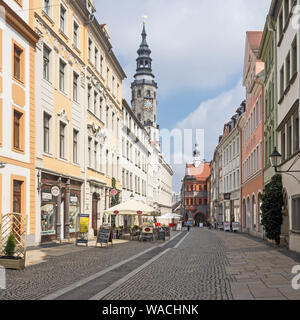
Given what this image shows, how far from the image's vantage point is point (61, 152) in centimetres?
2772

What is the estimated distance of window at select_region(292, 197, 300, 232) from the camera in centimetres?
2093

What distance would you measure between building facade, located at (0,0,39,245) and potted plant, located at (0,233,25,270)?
207 inches

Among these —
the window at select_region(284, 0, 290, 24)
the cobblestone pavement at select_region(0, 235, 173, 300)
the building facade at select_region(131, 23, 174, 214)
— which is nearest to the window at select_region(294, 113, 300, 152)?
the window at select_region(284, 0, 290, 24)

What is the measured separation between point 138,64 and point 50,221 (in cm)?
9446

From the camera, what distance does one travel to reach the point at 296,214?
835 inches

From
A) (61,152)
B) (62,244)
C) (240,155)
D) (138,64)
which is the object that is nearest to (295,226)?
(62,244)

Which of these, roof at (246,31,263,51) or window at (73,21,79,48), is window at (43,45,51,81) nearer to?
window at (73,21,79,48)

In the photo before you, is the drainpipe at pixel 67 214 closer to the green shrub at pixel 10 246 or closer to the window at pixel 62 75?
the window at pixel 62 75

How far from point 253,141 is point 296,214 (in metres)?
19.4

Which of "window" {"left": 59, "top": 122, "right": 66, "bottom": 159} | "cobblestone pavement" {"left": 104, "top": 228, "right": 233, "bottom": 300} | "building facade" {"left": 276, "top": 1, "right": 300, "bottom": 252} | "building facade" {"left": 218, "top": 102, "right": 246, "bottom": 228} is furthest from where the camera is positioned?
"building facade" {"left": 218, "top": 102, "right": 246, "bottom": 228}

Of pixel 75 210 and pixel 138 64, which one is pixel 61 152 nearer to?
pixel 75 210

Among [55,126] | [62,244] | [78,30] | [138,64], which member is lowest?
[62,244]

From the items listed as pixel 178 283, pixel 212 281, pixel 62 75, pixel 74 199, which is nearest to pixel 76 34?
pixel 62 75

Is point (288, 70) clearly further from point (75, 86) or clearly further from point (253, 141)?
point (253, 141)
